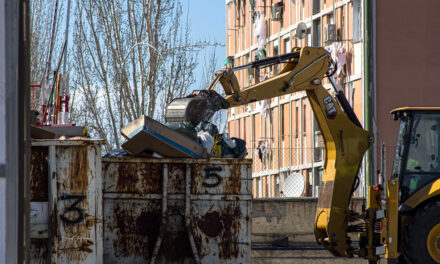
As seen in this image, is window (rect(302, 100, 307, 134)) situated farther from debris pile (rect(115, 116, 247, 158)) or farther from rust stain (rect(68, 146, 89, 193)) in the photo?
rust stain (rect(68, 146, 89, 193))

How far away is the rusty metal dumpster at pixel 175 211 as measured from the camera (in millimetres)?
8016

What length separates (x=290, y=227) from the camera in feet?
51.8

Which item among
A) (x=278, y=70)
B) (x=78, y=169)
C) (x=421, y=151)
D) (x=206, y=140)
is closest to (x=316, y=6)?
(x=278, y=70)

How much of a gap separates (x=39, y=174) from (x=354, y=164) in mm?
7732

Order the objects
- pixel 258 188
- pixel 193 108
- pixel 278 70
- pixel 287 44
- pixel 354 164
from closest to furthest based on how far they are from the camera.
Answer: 1. pixel 193 108
2. pixel 354 164
3. pixel 278 70
4. pixel 287 44
5. pixel 258 188

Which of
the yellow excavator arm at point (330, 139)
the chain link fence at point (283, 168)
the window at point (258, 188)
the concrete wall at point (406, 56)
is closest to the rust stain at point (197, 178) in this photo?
the yellow excavator arm at point (330, 139)

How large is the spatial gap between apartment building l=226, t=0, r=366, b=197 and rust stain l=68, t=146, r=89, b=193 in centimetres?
2260

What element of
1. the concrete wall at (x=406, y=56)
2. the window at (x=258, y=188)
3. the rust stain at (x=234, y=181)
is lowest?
the window at (x=258, y=188)

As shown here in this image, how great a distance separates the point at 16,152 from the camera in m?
3.03

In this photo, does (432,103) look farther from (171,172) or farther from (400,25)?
(171,172)

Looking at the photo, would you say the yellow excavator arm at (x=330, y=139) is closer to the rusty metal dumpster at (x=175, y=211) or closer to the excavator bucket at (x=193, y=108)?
the excavator bucket at (x=193, y=108)

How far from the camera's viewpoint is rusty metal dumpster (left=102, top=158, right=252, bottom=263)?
802 cm

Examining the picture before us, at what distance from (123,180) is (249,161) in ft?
3.65

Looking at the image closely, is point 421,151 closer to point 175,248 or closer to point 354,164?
point 354,164
